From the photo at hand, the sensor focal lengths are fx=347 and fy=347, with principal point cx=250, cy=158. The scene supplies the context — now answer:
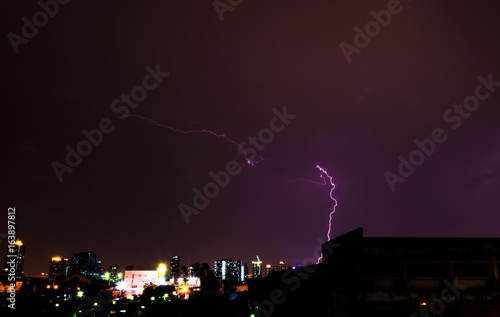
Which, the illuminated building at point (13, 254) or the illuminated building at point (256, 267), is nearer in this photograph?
the illuminated building at point (13, 254)

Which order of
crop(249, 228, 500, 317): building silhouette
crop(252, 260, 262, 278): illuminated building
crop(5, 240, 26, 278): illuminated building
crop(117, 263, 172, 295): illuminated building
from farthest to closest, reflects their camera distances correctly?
crop(252, 260, 262, 278): illuminated building < crop(117, 263, 172, 295): illuminated building < crop(5, 240, 26, 278): illuminated building < crop(249, 228, 500, 317): building silhouette

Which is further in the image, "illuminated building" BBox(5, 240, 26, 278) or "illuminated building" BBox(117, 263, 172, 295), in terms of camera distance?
"illuminated building" BBox(117, 263, 172, 295)

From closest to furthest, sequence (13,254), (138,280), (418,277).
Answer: (418,277)
(13,254)
(138,280)

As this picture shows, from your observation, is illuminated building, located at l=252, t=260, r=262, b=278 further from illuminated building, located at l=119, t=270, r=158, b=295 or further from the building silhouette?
the building silhouette

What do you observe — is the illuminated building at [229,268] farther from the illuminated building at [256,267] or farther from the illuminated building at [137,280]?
the illuminated building at [137,280]

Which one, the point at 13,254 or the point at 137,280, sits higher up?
the point at 13,254

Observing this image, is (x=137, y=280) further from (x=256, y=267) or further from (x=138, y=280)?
(x=256, y=267)

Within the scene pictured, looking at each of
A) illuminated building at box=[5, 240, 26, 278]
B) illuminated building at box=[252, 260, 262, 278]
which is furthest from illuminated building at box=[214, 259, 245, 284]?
illuminated building at box=[5, 240, 26, 278]

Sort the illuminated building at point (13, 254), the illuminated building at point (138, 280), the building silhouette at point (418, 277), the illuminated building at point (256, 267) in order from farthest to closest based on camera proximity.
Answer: the illuminated building at point (256, 267), the illuminated building at point (138, 280), the illuminated building at point (13, 254), the building silhouette at point (418, 277)

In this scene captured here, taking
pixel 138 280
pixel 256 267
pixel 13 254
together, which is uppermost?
pixel 13 254

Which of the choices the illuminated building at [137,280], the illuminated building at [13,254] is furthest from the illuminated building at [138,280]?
the illuminated building at [13,254]

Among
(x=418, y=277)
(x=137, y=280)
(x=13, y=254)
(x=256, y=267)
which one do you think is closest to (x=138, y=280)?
(x=137, y=280)
